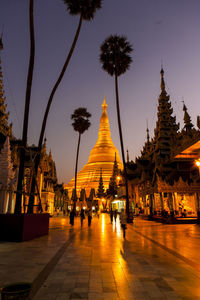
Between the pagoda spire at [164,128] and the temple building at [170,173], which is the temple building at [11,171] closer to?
the temple building at [170,173]

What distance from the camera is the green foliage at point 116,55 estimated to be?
85.1ft

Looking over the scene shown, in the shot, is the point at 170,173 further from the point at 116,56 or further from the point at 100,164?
the point at 100,164

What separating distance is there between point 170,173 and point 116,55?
17.6m

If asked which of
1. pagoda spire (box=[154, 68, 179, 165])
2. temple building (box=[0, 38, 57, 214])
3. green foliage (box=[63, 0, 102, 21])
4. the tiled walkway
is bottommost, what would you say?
the tiled walkway

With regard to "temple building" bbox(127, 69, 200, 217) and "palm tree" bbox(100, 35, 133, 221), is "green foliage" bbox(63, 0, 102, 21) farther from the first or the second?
"temple building" bbox(127, 69, 200, 217)

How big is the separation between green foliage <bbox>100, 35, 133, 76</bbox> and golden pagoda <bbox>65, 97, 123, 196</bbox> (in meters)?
44.7

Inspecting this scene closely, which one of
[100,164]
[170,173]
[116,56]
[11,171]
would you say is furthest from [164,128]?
[100,164]

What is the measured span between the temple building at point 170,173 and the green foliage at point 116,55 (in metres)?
11.4

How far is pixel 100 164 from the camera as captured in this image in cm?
8344

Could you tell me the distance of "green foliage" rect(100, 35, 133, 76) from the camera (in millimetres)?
25953

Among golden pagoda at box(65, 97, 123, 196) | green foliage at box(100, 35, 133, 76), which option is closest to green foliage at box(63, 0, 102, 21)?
green foliage at box(100, 35, 133, 76)

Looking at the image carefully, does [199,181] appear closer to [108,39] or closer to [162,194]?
[162,194]

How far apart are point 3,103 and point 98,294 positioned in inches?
1477

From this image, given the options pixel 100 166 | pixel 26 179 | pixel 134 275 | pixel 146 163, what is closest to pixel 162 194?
pixel 146 163
